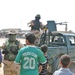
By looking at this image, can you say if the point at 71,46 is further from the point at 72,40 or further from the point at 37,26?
the point at 37,26

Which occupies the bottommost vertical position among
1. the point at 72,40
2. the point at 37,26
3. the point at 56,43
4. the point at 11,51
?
the point at 11,51

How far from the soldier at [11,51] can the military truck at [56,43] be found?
2743mm

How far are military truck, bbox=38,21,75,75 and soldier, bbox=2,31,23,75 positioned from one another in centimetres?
274

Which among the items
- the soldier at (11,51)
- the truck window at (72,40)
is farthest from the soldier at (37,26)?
the soldier at (11,51)

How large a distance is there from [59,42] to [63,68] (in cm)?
689

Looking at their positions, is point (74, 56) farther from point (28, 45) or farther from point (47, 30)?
point (28, 45)

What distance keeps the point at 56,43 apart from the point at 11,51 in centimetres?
418

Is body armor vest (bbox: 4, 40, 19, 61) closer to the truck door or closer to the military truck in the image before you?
the military truck

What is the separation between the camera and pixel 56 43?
1227 centimetres

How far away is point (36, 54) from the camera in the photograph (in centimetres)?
593

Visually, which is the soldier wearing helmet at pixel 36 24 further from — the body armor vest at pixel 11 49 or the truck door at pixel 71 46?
the body armor vest at pixel 11 49

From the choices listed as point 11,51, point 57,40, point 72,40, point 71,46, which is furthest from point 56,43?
point 11,51

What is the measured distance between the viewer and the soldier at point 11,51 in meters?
8.26

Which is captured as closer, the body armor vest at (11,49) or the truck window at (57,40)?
the body armor vest at (11,49)
